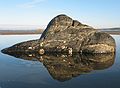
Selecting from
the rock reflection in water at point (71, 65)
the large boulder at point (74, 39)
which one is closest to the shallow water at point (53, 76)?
the rock reflection in water at point (71, 65)

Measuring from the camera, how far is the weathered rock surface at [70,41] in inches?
1053

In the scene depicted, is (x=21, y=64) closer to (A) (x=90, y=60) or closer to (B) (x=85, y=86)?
(A) (x=90, y=60)

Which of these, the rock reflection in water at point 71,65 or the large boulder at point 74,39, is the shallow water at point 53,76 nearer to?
the rock reflection in water at point 71,65

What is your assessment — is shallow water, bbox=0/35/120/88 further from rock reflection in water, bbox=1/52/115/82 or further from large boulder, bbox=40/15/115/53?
large boulder, bbox=40/15/115/53

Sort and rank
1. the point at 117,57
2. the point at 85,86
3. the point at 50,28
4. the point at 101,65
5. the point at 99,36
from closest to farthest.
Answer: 1. the point at 85,86
2. the point at 101,65
3. the point at 117,57
4. the point at 99,36
5. the point at 50,28

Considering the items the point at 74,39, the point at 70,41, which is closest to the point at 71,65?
the point at 70,41

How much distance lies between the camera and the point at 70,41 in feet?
90.3

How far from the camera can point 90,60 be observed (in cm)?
2208

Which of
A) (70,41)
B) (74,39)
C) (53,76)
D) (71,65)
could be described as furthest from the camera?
(74,39)

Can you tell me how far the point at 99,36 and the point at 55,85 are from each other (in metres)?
14.2

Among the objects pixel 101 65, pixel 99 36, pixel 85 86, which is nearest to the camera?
pixel 85 86

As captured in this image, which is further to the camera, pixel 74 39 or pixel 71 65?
pixel 74 39

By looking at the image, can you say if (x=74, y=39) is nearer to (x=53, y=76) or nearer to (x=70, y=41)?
(x=70, y=41)

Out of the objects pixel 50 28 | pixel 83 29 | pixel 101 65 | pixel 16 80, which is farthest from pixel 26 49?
pixel 16 80
